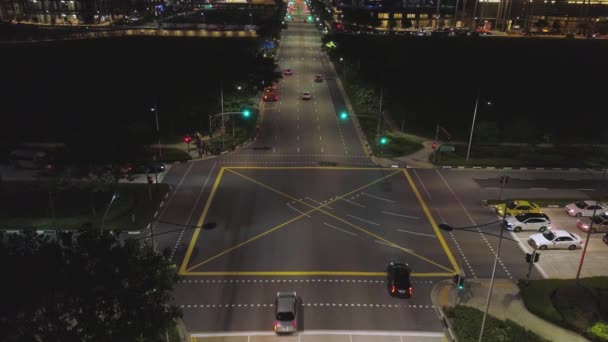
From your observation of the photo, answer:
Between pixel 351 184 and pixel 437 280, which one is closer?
pixel 437 280

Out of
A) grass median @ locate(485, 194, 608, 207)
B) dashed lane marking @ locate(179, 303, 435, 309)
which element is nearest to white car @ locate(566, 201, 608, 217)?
grass median @ locate(485, 194, 608, 207)

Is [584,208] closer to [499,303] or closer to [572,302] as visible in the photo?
[572,302]

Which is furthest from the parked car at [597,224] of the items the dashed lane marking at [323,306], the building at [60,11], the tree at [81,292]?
the building at [60,11]

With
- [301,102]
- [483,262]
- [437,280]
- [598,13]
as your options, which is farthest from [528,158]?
[598,13]

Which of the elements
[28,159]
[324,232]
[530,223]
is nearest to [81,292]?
[324,232]

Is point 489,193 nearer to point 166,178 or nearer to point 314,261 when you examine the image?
point 314,261
